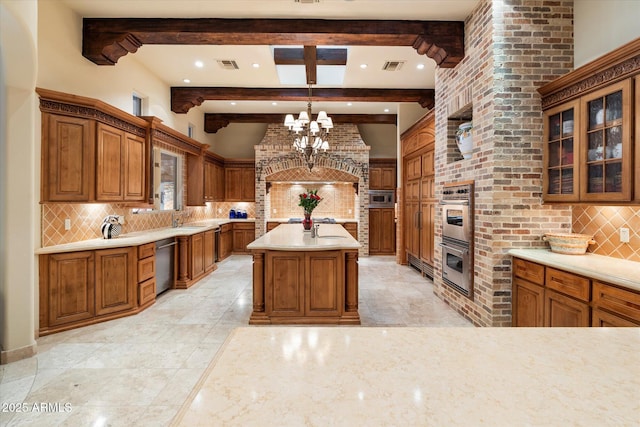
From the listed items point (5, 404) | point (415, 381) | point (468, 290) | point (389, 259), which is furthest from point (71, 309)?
point (389, 259)

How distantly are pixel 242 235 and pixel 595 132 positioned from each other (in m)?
7.66

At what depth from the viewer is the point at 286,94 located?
653 cm

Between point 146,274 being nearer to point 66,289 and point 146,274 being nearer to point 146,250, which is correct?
point 146,250

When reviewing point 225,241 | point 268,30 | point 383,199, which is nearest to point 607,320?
point 268,30

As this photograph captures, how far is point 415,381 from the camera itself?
31.0 inches

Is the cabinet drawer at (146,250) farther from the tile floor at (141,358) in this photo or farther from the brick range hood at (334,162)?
the brick range hood at (334,162)

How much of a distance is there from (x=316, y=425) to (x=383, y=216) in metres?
8.38

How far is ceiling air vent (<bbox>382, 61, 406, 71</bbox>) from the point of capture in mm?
5258

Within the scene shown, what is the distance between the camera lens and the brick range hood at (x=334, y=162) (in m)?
8.66

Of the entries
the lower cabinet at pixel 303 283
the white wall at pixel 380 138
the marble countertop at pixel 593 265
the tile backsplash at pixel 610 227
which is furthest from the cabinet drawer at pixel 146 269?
the white wall at pixel 380 138

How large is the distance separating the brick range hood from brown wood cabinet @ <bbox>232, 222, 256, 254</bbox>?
292mm

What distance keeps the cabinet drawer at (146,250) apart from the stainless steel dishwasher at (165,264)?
0.17 metres

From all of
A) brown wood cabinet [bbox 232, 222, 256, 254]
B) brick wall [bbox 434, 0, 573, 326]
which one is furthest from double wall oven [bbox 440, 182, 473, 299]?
brown wood cabinet [bbox 232, 222, 256, 254]

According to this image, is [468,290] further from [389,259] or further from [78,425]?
[389,259]
